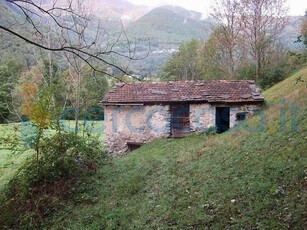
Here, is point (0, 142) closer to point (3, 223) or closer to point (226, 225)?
point (3, 223)

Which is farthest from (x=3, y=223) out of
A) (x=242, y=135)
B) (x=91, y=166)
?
(x=242, y=135)

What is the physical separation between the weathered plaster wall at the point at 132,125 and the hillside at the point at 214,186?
10.4ft

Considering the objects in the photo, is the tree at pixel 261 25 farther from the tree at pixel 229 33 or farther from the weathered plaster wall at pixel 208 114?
the weathered plaster wall at pixel 208 114

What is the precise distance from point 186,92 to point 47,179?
325 inches

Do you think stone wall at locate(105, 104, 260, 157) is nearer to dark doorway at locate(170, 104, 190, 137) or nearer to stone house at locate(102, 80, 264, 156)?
stone house at locate(102, 80, 264, 156)

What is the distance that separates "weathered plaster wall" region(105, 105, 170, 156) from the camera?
50.1ft

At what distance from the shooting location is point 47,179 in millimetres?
9938

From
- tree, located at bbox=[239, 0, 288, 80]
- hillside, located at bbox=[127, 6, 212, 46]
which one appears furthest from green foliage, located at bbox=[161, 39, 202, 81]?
hillside, located at bbox=[127, 6, 212, 46]

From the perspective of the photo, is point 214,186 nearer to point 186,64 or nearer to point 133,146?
point 133,146

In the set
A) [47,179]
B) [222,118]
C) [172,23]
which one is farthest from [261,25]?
[172,23]

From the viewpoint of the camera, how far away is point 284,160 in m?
7.52

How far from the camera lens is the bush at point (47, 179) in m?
8.47

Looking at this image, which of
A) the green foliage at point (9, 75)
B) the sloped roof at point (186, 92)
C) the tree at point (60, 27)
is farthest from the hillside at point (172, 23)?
the tree at point (60, 27)

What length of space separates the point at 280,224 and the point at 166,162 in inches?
234
